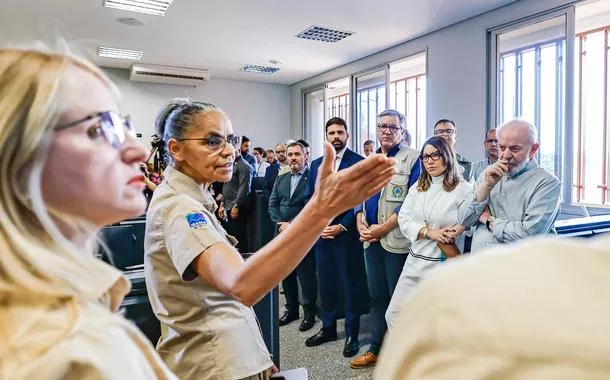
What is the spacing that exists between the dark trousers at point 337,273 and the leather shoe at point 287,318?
19.1 inches

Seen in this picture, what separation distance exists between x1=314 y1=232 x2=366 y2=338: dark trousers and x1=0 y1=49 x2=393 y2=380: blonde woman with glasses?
2459mm

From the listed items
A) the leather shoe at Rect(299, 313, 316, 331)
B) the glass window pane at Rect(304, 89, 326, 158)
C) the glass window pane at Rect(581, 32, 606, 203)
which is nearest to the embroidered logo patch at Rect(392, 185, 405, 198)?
the leather shoe at Rect(299, 313, 316, 331)

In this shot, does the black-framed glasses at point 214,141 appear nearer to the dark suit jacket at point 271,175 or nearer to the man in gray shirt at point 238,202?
the man in gray shirt at point 238,202

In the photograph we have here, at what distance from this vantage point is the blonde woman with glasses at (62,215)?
0.41 m

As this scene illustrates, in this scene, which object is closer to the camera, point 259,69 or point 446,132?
point 446,132

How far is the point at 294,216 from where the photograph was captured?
11.5ft

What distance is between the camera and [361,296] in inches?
127

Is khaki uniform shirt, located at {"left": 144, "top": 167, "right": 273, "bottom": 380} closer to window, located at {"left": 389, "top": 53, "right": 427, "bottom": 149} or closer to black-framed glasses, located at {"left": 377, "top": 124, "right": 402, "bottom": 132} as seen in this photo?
black-framed glasses, located at {"left": 377, "top": 124, "right": 402, "bottom": 132}

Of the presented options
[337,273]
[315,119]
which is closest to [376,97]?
[315,119]

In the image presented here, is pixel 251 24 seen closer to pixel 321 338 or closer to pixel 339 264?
pixel 339 264

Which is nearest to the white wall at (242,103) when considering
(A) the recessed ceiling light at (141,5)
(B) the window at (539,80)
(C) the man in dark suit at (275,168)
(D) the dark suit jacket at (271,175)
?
(C) the man in dark suit at (275,168)

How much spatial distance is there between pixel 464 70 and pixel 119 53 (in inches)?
188

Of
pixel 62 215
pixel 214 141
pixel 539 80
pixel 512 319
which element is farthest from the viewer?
pixel 539 80

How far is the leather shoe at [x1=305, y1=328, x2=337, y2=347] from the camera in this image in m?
3.02
